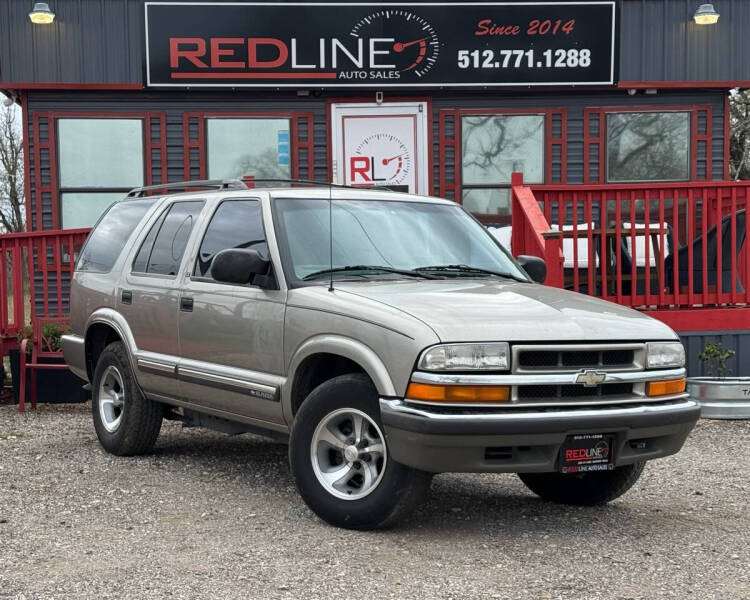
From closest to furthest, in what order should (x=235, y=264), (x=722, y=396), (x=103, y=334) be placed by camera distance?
(x=235, y=264) < (x=103, y=334) < (x=722, y=396)

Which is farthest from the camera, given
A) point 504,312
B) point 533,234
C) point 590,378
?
point 533,234

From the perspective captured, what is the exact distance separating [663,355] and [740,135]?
2845cm

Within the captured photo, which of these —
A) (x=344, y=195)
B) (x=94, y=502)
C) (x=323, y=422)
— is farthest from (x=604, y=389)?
(x=94, y=502)

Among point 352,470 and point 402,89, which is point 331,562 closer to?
point 352,470

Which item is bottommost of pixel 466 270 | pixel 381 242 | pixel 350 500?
pixel 350 500

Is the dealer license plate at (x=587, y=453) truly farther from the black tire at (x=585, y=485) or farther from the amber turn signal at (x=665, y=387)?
the black tire at (x=585, y=485)

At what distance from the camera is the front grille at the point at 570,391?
14.8 ft

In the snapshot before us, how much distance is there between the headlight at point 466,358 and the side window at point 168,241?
8.06 feet

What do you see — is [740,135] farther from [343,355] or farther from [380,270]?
[343,355]

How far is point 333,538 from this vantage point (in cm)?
473

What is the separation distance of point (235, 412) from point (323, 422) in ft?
3.21

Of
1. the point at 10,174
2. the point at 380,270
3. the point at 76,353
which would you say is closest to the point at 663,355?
the point at 380,270

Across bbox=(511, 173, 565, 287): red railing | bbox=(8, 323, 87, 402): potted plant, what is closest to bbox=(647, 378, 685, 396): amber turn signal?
bbox=(511, 173, 565, 287): red railing

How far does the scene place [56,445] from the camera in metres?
7.39
